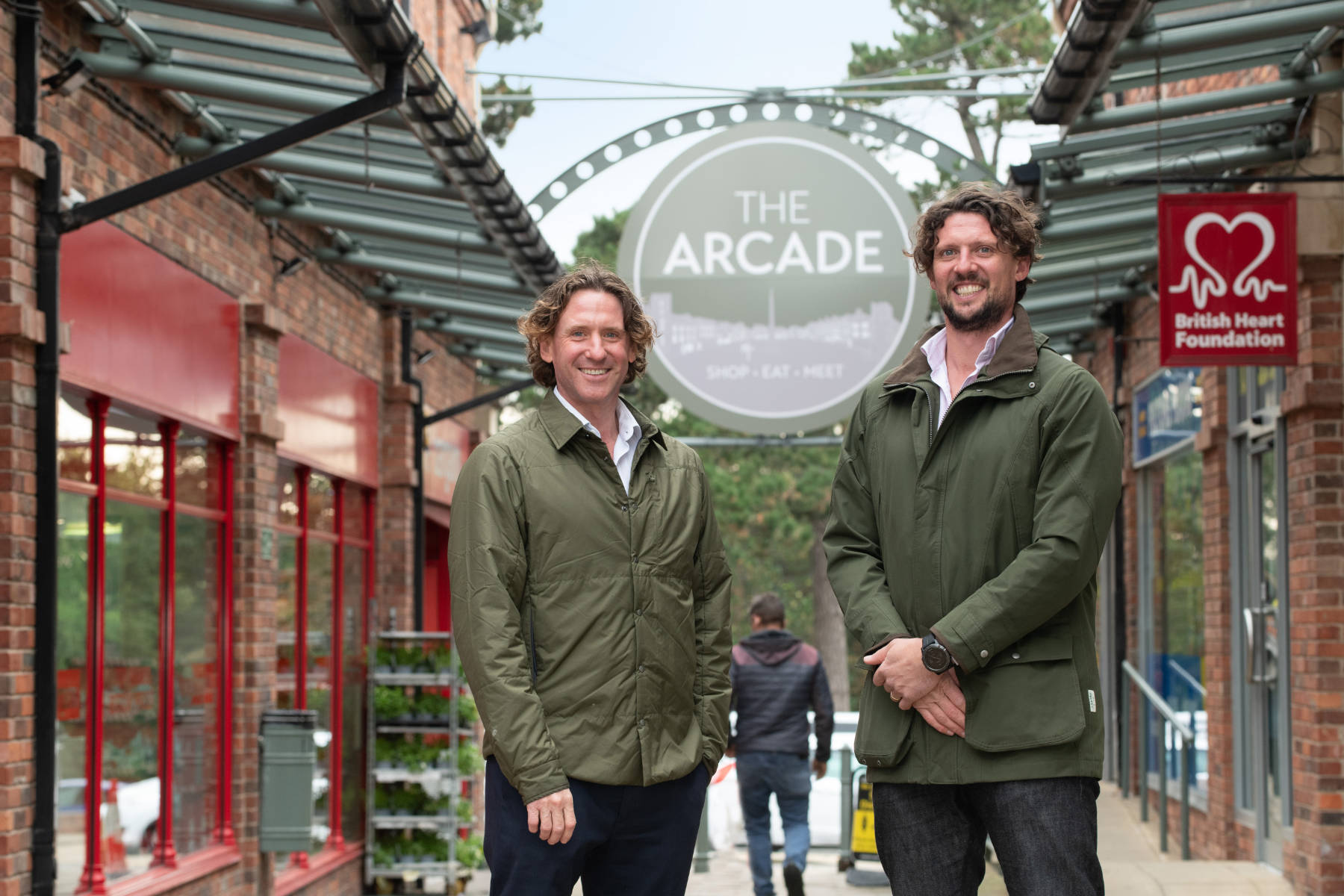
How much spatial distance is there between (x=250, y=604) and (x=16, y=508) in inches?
127

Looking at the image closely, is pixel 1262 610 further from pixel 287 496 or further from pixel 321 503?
pixel 321 503

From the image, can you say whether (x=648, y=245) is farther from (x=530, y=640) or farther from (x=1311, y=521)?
(x=530, y=640)

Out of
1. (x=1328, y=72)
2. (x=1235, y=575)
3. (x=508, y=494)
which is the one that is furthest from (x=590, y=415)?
(x=1235, y=575)

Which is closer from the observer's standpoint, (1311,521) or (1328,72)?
(1328,72)

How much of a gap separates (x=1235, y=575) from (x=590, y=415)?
7.22 meters

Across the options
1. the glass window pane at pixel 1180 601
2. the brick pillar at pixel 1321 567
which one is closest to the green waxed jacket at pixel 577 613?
the brick pillar at pixel 1321 567

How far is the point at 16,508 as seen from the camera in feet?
20.5

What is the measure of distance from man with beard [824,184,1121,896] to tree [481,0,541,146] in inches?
780

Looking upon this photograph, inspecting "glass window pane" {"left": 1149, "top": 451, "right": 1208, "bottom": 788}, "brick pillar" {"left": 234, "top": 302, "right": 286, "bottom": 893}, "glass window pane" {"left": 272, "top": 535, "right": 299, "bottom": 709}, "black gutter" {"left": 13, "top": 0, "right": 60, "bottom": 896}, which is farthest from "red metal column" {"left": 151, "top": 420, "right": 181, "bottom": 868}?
"glass window pane" {"left": 1149, "top": 451, "right": 1208, "bottom": 788}

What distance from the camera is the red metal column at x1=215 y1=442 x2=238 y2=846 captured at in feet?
30.4

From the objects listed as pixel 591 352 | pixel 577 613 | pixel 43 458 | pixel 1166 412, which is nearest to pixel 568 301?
pixel 591 352

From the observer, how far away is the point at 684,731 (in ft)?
12.1

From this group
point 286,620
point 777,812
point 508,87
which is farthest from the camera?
point 508,87

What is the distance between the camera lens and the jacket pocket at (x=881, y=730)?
328cm
